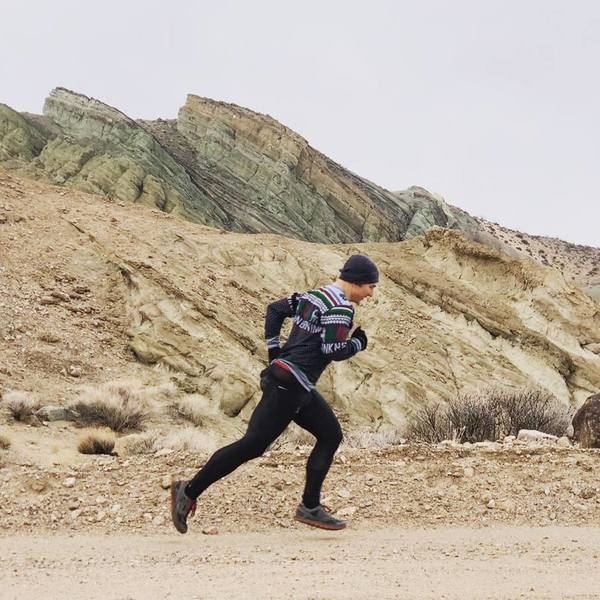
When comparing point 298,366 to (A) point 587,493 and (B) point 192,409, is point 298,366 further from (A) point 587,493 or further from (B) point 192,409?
(B) point 192,409

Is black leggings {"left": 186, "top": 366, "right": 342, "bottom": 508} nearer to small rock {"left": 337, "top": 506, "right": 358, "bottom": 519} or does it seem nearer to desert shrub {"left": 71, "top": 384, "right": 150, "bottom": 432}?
small rock {"left": 337, "top": 506, "right": 358, "bottom": 519}

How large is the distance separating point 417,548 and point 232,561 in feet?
4.43

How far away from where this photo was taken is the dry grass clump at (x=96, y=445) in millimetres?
8352

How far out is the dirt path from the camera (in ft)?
12.1

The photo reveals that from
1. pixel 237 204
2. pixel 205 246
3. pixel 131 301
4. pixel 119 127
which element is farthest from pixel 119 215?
pixel 119 127

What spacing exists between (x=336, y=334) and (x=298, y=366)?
35cm

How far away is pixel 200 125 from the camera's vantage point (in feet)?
136

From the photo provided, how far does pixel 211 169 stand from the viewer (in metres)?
38.7

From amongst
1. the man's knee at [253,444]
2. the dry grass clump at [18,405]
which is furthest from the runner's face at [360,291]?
the dry grass clump at [18,405]

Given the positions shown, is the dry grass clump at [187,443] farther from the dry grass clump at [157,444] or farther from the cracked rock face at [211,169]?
the cracked rock face at [211,169]

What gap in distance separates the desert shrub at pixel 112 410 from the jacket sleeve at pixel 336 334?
6.68 m

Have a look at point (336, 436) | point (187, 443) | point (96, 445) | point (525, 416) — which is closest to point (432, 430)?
point (525, 416)

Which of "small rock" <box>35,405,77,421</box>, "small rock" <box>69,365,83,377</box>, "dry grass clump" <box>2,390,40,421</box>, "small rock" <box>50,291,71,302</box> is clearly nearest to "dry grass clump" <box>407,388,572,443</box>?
"small rock" <box>35,405,77,421</box>

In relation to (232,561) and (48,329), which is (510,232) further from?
(232,561)
